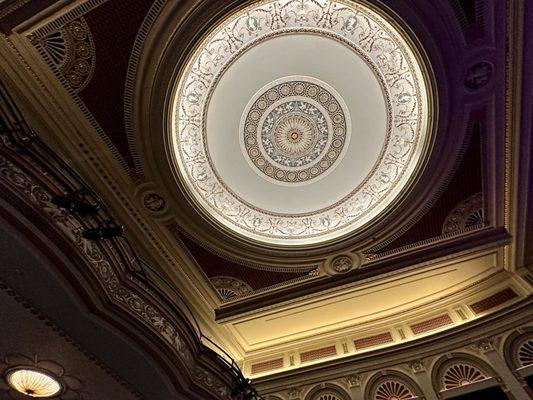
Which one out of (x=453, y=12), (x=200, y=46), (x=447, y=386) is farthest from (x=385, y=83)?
(x=447, y=386)

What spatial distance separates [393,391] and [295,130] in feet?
23.3

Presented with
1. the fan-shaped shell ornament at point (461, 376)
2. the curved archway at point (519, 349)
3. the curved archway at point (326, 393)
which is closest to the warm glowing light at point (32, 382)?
the curved archway at point (326, 393)

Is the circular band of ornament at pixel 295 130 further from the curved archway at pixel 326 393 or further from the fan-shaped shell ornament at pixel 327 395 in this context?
the fan-shaped shell ornament at pixel 327 395

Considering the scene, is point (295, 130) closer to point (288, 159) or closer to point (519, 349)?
point (288, 159)

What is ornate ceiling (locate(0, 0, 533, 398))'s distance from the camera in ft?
17.8

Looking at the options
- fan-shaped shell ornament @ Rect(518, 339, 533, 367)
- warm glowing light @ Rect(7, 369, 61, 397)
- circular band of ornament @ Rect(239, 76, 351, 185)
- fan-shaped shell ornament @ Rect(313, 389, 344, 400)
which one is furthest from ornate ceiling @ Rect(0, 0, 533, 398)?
warm glowing light @ Rect(7, 369, 61, 397)

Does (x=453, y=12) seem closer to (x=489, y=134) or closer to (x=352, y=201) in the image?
(x=489, y=134)

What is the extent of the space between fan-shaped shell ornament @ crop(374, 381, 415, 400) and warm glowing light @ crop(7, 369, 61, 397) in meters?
7.14

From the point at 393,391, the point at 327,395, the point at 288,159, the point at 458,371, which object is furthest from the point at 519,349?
the point at 288,159

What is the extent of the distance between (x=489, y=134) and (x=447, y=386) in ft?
19.3

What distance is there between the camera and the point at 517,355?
7750 millimetres

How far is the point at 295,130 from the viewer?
364 inches

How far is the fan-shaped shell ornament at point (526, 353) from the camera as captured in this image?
761 cm

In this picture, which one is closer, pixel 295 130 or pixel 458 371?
pixel 458 371
